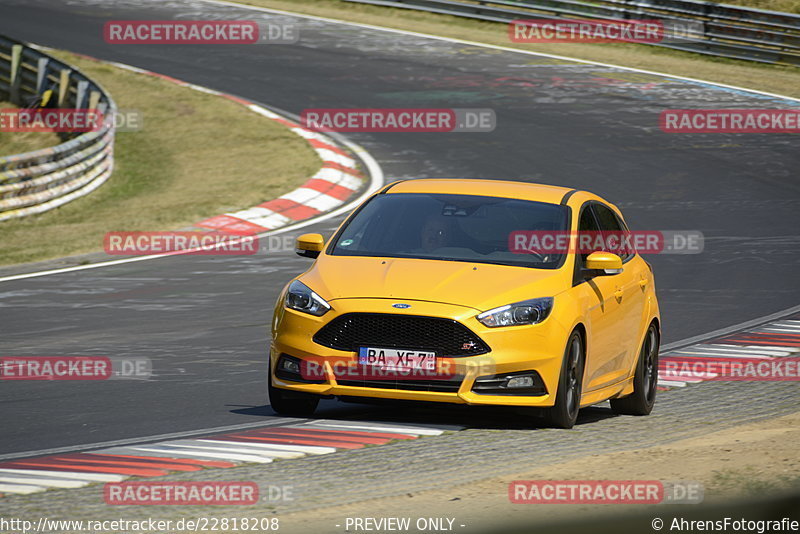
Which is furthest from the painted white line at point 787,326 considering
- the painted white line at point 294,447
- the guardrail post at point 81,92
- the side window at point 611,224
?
the guardrail post at point 81,92

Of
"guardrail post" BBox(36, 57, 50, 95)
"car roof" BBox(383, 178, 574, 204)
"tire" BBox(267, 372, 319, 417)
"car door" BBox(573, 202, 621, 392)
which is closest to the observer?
"tire" BBox(267, 372, 319, 417)

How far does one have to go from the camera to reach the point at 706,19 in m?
34.1

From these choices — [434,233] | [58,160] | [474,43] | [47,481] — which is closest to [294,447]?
[47,481]

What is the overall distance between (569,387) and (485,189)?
185cm

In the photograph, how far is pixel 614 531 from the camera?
6.35m

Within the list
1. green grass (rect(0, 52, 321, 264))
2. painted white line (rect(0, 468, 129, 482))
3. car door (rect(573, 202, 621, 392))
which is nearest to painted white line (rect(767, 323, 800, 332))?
car door (rect(573, 202, 621, 392))

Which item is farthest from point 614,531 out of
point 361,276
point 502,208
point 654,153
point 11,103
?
point 11,103

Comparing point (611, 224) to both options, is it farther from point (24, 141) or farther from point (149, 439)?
point (24, 141)

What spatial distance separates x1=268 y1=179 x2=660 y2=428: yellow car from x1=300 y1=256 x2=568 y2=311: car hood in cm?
1

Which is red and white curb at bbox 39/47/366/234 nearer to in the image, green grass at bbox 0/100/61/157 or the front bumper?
green grass at bbox 0/100/61/157

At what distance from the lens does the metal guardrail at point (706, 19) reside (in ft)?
108

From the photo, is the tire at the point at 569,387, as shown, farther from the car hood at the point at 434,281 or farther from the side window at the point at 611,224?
the side window at the point at 611,224

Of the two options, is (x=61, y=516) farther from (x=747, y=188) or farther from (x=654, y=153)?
(x=654, y=153)

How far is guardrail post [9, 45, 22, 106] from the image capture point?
32188 millimetres
